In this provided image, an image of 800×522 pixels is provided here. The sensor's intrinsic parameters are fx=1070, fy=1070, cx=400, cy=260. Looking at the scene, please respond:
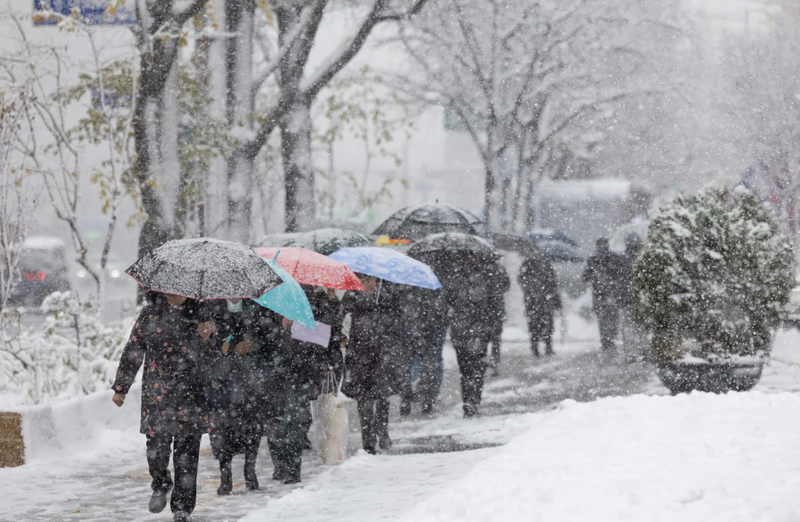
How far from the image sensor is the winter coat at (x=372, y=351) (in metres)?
8.89

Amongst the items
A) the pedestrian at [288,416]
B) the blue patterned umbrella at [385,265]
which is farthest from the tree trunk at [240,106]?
the pedestrian at [288,416]

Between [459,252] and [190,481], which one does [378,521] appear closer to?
[190,481]

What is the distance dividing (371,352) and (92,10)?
199 inches

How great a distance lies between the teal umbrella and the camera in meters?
7.13

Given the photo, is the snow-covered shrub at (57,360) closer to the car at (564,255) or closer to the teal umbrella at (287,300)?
the teal umbrella at (287,300)

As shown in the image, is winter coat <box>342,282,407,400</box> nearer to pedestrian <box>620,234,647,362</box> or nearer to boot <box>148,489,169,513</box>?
boot <box>148,489,169,513</box>

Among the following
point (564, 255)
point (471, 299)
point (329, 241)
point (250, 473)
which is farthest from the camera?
point (564, 255)

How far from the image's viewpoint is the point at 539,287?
16.8 m

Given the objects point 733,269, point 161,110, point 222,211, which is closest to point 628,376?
point 733,269

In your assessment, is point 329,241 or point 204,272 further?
point 329,241

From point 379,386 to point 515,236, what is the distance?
369 inches

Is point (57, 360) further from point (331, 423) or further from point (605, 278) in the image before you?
point (605, 278)

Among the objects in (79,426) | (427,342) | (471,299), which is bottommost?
(79,426)

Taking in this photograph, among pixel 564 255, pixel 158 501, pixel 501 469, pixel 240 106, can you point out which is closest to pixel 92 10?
pixel 240 106
